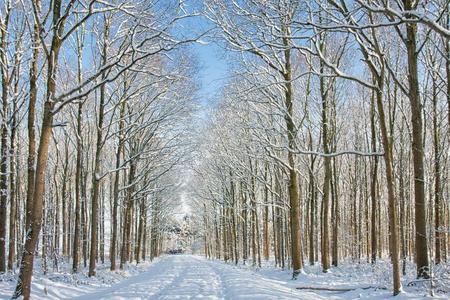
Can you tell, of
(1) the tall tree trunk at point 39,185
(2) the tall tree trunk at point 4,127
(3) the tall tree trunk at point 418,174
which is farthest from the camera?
(2) the tall tree trunk at point 4,127

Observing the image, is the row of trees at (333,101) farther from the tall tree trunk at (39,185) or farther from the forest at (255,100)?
the tall tree trunk at (39,185)

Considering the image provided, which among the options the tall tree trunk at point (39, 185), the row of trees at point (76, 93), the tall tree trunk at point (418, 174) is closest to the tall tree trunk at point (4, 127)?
the row of trees at point (76, 93)

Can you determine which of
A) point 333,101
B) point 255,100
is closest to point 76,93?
point 255,100

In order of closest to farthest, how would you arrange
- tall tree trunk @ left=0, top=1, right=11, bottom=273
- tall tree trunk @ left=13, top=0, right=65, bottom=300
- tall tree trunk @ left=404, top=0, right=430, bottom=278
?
tall tree trunk @ left=13, top=0, right=65, bottom=300 < tall tree trunk @ left=404, top=0, right=430, bottom=278 < tall tree trunk @ left=0, top=1, right=11, bottom=273

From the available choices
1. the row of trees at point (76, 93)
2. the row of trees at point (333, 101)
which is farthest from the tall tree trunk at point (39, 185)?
the row of trees at point (333, 101)

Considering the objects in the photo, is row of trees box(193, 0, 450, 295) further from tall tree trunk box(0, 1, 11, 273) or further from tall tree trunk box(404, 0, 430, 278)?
tall tree trunk box(0, 1, 11, 273)

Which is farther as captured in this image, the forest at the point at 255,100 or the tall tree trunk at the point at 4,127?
the tall tree trunk at the point at 4,127

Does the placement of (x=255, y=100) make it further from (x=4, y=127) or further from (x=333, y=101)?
(x=4, y=127)

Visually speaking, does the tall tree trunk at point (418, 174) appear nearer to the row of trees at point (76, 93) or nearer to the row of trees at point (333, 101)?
the row of trees at point (333, 101)

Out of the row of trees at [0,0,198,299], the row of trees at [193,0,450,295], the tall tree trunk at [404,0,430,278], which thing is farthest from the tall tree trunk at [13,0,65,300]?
the tall tree trunk at [404,0,430,278]

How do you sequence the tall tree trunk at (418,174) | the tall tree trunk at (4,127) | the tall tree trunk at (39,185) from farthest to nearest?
the tall tree trunk at (4,127) < the tall tree trunk at (418,174) < the tall tree trunk at (39,185)

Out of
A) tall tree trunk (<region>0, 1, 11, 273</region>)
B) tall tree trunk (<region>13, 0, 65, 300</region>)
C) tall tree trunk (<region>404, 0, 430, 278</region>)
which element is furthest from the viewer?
tall tree trunk (<region>0, 1, 11, 273</region>)

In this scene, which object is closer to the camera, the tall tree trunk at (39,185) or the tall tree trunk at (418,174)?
the tall tree trunk at (39,185)

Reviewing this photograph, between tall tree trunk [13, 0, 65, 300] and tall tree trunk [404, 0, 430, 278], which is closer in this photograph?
tall tree trunk [13, 0, 65, 300]
